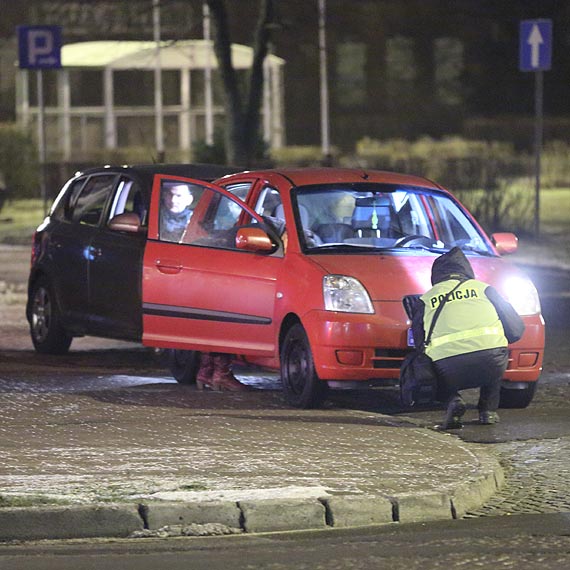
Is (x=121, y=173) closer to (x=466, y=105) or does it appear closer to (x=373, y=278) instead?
(x=373, y=278)

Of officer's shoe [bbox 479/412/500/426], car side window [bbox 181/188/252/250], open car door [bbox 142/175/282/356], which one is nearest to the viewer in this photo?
officer's shoe [bbox 479/412/500/426]

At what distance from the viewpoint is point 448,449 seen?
29.8 feet

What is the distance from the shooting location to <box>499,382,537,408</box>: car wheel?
11055mm

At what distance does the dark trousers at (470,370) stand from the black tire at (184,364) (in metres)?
2.48

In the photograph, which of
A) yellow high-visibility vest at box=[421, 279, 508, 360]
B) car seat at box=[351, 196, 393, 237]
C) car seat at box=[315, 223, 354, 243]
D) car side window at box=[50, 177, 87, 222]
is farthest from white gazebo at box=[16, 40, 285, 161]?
yellow high-visibility vest at box=[421, 279, 508, 360]

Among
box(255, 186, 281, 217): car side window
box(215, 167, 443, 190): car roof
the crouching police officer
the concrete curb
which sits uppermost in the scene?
box(215, 167, 443, 190): car roof

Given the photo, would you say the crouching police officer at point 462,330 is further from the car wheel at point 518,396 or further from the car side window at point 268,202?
the car side window at point 268,202

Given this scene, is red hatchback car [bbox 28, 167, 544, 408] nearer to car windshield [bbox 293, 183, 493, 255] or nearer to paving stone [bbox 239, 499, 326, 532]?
car windshield [bbox 293, 183, 493, 255]

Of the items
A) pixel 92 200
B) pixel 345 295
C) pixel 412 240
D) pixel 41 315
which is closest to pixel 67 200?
pixel 92 200

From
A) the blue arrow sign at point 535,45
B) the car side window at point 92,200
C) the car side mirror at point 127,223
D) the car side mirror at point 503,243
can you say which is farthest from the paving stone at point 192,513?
the blue arrow sign at point 535,45

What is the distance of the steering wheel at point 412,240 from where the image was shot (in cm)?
1141

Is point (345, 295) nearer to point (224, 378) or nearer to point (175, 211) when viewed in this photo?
point (224, 378)

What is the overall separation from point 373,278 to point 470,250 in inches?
44.2

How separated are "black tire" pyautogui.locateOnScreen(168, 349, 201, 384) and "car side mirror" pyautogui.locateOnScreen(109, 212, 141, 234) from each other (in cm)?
93
